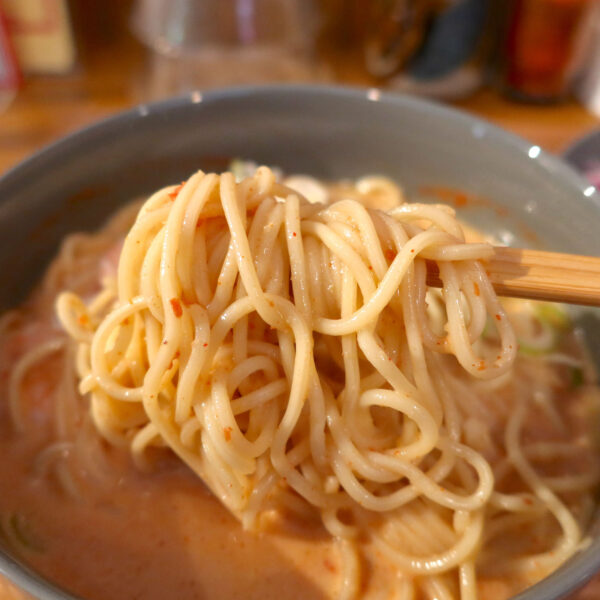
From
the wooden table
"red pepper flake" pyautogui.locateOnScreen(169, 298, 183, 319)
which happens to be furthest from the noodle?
the wooden table

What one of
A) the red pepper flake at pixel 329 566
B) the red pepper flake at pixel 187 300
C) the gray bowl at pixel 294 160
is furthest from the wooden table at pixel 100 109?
the red pepper flake at pixel 329 566

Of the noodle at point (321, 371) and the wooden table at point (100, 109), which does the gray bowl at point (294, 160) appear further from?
the wooden table at point (100, 109)

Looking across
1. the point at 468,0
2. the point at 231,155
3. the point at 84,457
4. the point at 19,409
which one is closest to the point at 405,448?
the point at 84,457

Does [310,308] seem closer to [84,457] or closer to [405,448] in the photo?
[405,448]

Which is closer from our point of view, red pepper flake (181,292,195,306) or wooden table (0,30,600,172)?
red pepper flake (181,292,195,306)

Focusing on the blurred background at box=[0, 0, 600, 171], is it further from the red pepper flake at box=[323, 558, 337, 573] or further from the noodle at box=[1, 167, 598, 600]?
the red pepper flake at box=[323, 558, 337, 573]
